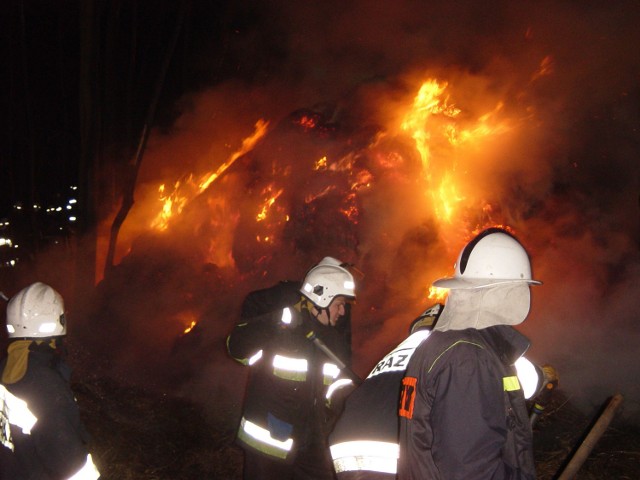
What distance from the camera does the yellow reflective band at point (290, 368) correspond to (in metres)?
3.53

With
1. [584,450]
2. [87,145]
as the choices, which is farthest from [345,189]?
[584,450]

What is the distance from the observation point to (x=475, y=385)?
1.74 metres

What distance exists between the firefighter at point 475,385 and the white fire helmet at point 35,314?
2.12 m

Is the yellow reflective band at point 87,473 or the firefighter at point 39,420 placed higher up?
the firefighter at point 39,420

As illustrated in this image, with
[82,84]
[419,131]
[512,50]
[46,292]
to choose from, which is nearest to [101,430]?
[46,292]

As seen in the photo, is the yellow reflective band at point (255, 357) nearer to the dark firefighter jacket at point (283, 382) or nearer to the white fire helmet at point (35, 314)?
the dark firefighter jacket at point (283, 382)

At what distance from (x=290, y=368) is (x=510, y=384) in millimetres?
1963

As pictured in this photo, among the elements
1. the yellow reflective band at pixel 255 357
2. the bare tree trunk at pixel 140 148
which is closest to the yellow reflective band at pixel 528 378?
the yellow reflective band at pixel 255 357

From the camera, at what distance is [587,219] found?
827 centimetres

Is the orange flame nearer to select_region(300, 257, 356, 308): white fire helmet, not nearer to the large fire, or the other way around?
the large fire

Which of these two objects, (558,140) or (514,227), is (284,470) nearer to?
(514,227)

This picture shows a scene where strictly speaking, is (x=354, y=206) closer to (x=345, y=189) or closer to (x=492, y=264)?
(x=345, y=189)

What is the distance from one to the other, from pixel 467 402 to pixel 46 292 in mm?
2504

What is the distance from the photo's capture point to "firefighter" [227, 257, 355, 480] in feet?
11.5
